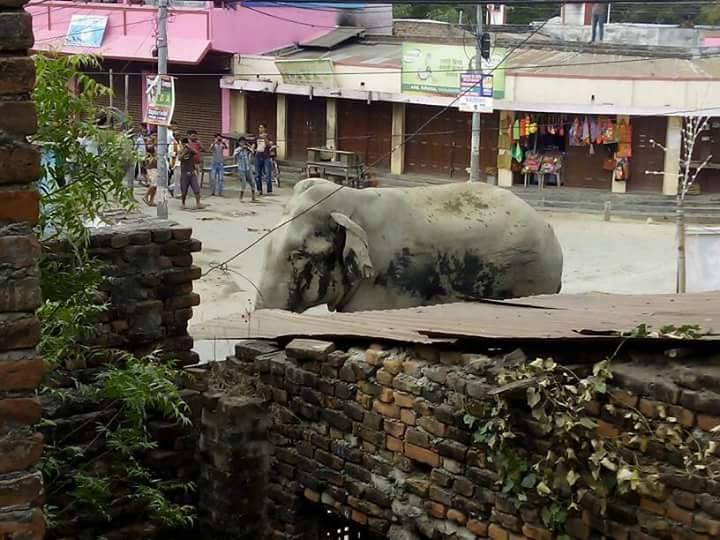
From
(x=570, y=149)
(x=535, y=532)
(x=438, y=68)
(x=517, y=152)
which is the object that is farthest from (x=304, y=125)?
(x=535, y=532)

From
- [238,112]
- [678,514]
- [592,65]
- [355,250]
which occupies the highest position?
[592,65]

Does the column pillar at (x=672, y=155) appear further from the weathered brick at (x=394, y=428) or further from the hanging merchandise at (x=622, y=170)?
the weathered brick at (x=394, y=428)

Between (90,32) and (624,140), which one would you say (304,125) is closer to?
(90,32)

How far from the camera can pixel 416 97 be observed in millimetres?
26844

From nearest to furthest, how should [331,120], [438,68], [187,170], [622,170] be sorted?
1. [187,170]
2. [622,170]
3. [438,68]
4. [331,120]

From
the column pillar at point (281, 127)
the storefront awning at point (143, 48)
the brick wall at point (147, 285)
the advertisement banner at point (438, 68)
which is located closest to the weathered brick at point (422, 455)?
the brick wall at point (147, 285)

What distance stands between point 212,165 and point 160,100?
7559 mm

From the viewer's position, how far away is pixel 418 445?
196 inches

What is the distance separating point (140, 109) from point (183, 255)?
27.9 meters

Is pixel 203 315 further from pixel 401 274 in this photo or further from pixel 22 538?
pixel 22 538

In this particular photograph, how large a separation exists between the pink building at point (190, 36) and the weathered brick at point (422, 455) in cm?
2572

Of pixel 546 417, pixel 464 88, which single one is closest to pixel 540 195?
pixel 464 88

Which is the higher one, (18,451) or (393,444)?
(18,451)

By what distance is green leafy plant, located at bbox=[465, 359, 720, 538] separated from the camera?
4.00m
